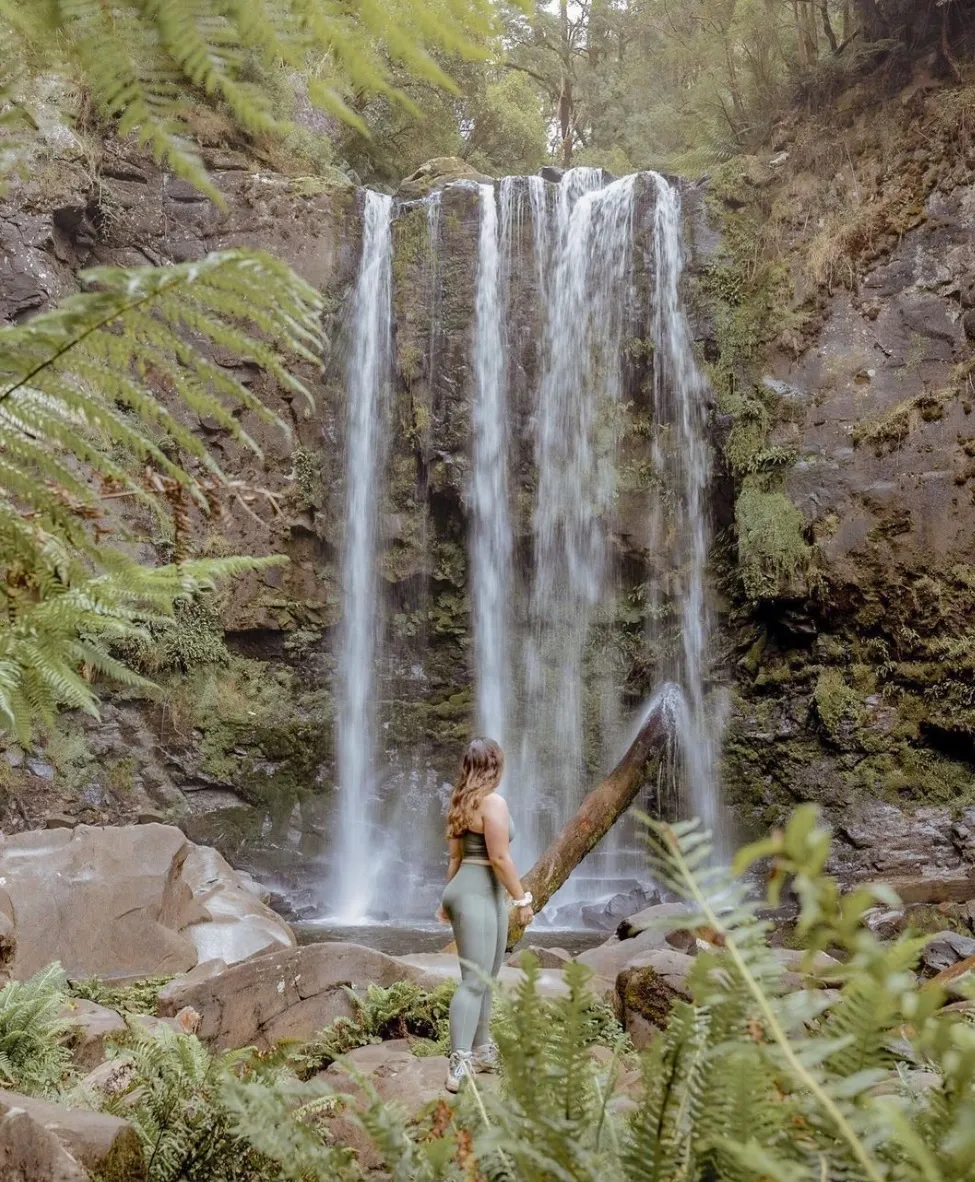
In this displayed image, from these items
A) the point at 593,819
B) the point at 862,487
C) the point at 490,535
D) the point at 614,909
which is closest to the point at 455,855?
the point at 593,819

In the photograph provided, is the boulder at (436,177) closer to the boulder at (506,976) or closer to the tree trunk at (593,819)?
the tree trunk at (593,819)

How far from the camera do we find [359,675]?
14.3 meters

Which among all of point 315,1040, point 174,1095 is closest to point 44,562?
point 174,1095

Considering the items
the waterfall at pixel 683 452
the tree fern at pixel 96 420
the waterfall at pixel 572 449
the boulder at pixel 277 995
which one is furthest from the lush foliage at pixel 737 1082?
the waterfall at pixel 572 449

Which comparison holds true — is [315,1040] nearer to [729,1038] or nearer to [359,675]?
[729,1038]

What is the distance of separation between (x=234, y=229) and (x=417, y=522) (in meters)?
5.56

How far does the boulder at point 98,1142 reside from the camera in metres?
1.53

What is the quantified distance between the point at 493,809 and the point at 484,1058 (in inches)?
38.9

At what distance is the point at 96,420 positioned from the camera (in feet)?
4.41

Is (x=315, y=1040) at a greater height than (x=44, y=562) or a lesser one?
lesser

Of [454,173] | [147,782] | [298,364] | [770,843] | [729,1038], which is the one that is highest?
[454,173]

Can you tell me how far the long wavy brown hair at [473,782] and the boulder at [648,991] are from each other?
48.0 inches

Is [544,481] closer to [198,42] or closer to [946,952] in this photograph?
[946,952]

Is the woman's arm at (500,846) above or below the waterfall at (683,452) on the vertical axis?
below
